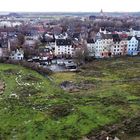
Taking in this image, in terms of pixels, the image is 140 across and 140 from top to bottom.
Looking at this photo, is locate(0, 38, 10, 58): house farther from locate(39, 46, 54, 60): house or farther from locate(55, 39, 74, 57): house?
locate(55, 39, 74, 57): house

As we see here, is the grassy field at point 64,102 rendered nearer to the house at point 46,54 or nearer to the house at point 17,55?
the house at point 17,55

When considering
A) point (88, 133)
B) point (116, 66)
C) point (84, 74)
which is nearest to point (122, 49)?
point (116, 66)

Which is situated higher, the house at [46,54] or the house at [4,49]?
the house at [4,49]

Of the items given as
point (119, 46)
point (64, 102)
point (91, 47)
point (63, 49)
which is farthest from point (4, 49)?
point (64, 102)

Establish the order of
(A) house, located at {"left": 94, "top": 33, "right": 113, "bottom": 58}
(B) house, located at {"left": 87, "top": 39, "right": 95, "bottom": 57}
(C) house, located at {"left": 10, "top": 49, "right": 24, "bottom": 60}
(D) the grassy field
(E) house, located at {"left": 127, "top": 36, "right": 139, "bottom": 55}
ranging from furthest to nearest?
(E) house, located at {"left": 127, "top": 36, "right": 139, "bottom": 55} < (A) house, located at {"left": 94, "top": 33, "right": 113, "bottom": 58} < (B) house, located at {"left": 87, "top": 39, "right": 95, "bottom": 57} < (C) house, located at {"left": 10, "top": 49, "right": 24, "bottom": 60} < (D) the grassy field

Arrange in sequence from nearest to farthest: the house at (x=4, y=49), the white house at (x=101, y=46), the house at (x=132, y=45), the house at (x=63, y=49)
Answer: the house at (x=4, y=49) < the white house at (x=101, y=46) < the house at (x=63, y=49) < the house at (x=132, y=45)

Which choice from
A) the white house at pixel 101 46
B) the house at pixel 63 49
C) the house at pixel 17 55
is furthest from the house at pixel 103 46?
the house at pixel 17 55

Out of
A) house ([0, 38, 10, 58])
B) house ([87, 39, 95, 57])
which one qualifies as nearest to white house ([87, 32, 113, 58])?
house ([87, 39, 95, 57])

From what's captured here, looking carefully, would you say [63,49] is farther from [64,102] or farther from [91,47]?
[64,102]

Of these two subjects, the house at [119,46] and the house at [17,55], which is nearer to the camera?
the house at [17,55]
